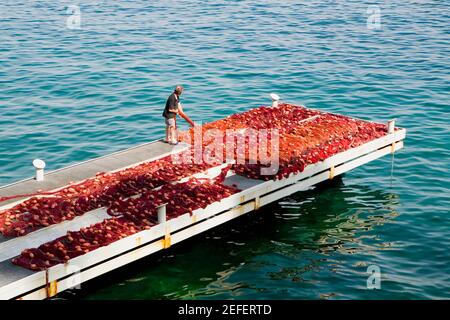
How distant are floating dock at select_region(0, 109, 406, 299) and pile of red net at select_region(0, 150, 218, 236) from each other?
Result: 305 millimetres

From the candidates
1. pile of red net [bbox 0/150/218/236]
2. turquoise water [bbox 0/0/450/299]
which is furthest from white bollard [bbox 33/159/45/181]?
turquoise water [bbox 0/0/450/299]

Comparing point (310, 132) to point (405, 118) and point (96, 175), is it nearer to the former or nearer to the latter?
point (96, 175)

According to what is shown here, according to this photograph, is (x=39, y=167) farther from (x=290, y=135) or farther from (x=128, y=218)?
(x=290, y=135)

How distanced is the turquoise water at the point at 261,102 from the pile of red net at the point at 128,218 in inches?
62.3

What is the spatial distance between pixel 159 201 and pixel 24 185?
14.7 feet

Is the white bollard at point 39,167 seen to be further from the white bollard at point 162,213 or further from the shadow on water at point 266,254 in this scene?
the white bollard at point 162,213

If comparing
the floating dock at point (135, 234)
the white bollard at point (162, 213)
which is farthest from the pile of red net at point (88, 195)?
the white bollard at point (162, 213)

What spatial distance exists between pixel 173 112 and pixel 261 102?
12227 mm

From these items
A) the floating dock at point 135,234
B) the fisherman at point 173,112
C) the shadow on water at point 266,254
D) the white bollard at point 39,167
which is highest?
the fisherman at point 173,112

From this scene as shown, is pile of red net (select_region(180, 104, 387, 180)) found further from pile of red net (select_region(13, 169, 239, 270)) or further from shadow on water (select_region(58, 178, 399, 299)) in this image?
pile of red net (select_region(13, 169, 239, 270))

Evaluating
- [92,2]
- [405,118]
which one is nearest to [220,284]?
[405,118]

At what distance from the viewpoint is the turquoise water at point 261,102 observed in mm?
21094

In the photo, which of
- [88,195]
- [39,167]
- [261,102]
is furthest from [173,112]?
[261,102]

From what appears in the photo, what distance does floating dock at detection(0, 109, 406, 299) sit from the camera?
1800 cm
